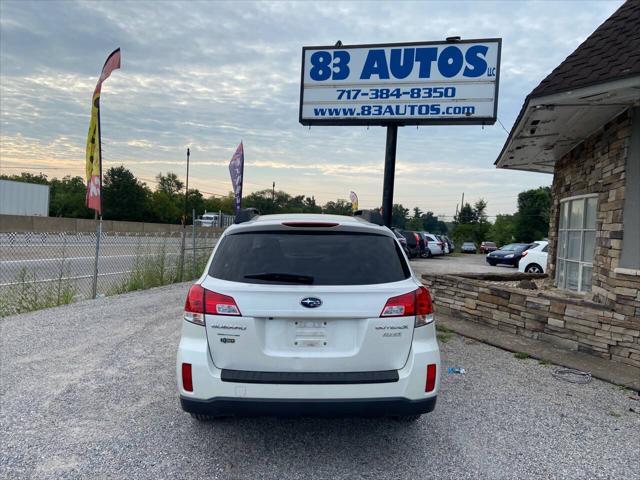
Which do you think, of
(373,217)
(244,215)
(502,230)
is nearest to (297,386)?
(244,215)

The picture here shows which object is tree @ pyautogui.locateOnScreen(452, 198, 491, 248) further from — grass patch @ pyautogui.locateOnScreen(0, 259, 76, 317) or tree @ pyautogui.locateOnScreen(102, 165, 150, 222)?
grass patch @ pyautogui.locateOnScreen(0, 259, 76, 317)

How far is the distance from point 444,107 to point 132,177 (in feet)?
268

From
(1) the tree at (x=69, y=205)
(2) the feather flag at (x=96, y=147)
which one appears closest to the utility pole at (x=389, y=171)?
(2) the feather flag at (x=96, y=147)

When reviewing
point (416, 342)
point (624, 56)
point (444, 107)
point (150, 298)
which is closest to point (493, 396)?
point (416, 342)

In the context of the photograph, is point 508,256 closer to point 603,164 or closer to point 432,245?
point 432,245

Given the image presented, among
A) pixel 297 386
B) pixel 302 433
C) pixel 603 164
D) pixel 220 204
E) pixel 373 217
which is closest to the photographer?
pixel 297 386

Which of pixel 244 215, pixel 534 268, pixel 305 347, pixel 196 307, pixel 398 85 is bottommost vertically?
pixel 534 268

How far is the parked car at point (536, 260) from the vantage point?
17.3 metres

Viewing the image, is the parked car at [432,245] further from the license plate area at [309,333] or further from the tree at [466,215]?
the tree at [466,215]

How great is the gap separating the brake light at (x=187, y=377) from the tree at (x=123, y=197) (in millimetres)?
80252

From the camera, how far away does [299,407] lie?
2.88 metres

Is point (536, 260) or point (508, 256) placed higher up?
point (536, 260)

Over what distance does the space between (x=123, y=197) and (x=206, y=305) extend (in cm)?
8248

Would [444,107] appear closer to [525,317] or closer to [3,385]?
[525,317]
